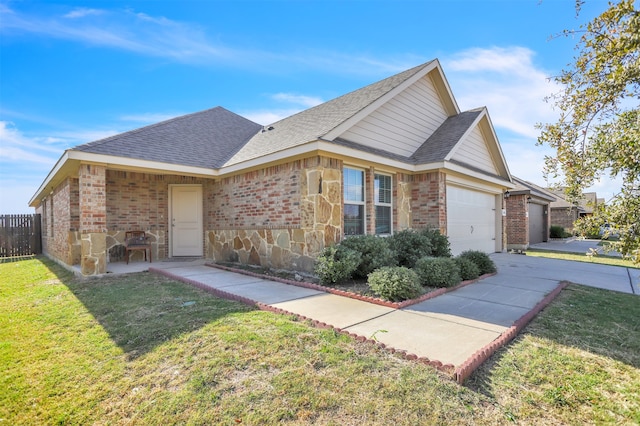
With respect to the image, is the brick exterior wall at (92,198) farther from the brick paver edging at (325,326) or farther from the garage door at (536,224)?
the garage door at (536,224)

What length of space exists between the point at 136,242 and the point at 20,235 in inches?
429

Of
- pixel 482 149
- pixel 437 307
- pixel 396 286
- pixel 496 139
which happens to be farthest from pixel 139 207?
pixel 496 139

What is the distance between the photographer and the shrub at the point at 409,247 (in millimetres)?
7645

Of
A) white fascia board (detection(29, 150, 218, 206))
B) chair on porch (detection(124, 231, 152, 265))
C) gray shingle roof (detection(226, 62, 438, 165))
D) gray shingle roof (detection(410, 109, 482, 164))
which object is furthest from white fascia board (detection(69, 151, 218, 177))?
gray shingle roof (detection(410, 109, 482, 164))

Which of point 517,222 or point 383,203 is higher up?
point 383,203

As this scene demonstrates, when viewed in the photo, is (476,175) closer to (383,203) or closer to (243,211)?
(383,203)

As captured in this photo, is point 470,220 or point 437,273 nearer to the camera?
point 437,273

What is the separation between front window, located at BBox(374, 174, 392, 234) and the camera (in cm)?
876

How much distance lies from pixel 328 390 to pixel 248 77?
11.0 m

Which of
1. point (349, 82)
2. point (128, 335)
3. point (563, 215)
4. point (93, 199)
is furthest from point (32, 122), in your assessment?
point (563, 215)

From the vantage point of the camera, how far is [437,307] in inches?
199

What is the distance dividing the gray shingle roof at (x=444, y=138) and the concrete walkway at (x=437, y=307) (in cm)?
374

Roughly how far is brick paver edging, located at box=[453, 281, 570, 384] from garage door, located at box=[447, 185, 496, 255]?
5079mm

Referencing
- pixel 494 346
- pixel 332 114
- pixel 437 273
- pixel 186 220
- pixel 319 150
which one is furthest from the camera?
pixel 186 220
